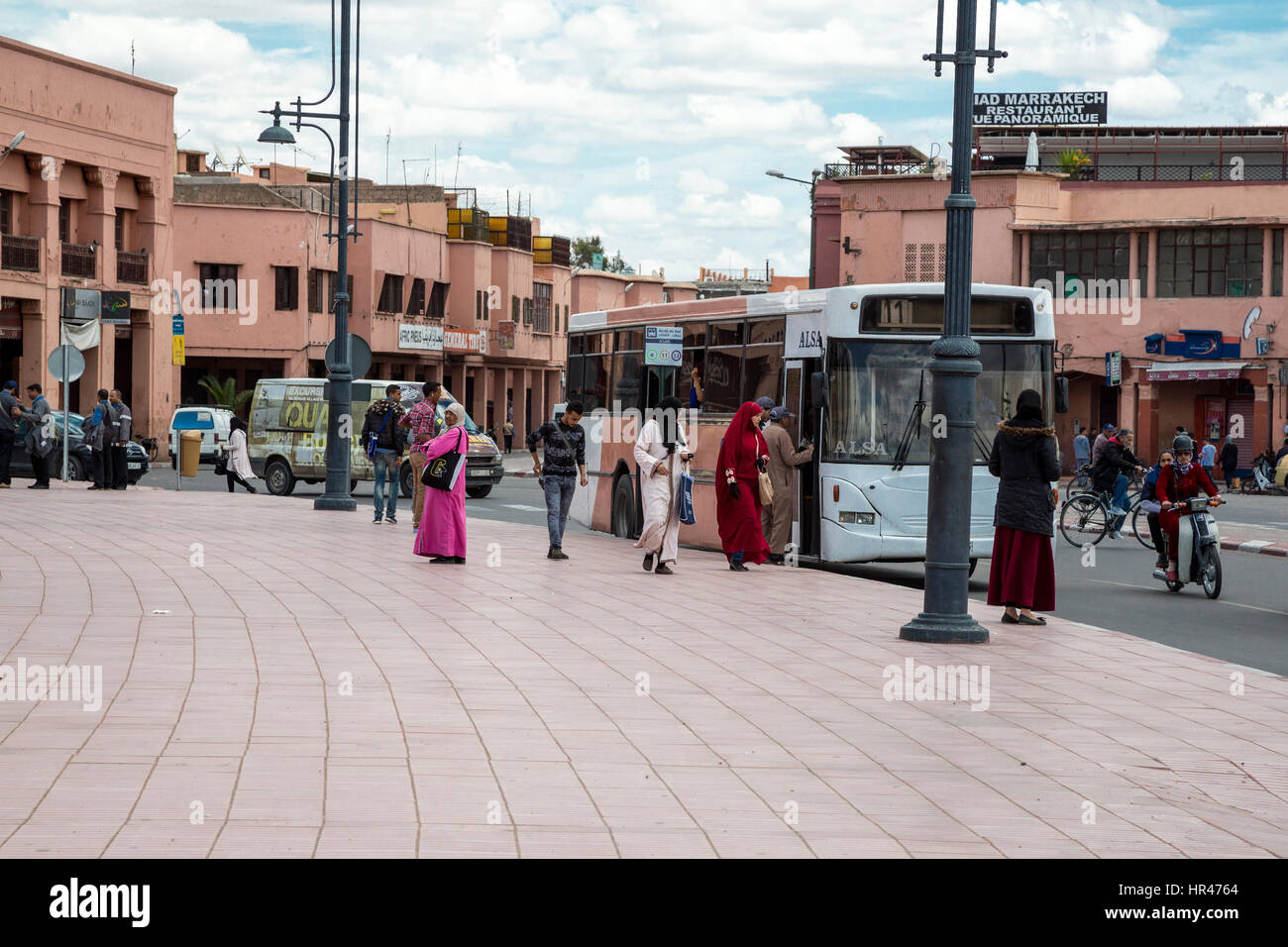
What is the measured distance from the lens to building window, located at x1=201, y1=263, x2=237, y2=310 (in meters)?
60.5

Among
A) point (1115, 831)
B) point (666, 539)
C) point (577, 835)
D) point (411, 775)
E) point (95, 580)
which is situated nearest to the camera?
point (577, 835)

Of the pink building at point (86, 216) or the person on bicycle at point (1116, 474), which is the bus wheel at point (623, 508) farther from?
the pink building at point (86, 216)

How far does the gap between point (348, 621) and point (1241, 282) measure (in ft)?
142

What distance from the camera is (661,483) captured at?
1733cm

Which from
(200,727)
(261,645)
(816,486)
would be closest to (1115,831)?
(200,727)

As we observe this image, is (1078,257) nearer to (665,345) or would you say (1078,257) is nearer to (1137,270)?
(1137,270)

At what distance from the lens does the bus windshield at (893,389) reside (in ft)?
57.8

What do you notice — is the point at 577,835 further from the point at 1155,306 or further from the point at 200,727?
the point at 1155,306

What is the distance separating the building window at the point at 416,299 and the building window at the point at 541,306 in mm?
10855

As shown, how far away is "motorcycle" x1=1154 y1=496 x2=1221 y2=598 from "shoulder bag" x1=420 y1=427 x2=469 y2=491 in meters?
7.26

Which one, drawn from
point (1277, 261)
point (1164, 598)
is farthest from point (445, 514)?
point (1277, 261)

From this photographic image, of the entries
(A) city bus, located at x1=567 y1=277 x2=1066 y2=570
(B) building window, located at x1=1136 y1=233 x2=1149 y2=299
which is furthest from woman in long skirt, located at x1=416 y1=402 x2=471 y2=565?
(B) building window, located at x1=1136 y1=233 x2=1149 y2=299

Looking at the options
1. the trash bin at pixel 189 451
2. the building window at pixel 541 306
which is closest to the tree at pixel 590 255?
the building window at pixel 541 306

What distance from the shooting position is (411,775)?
711 centimetres
